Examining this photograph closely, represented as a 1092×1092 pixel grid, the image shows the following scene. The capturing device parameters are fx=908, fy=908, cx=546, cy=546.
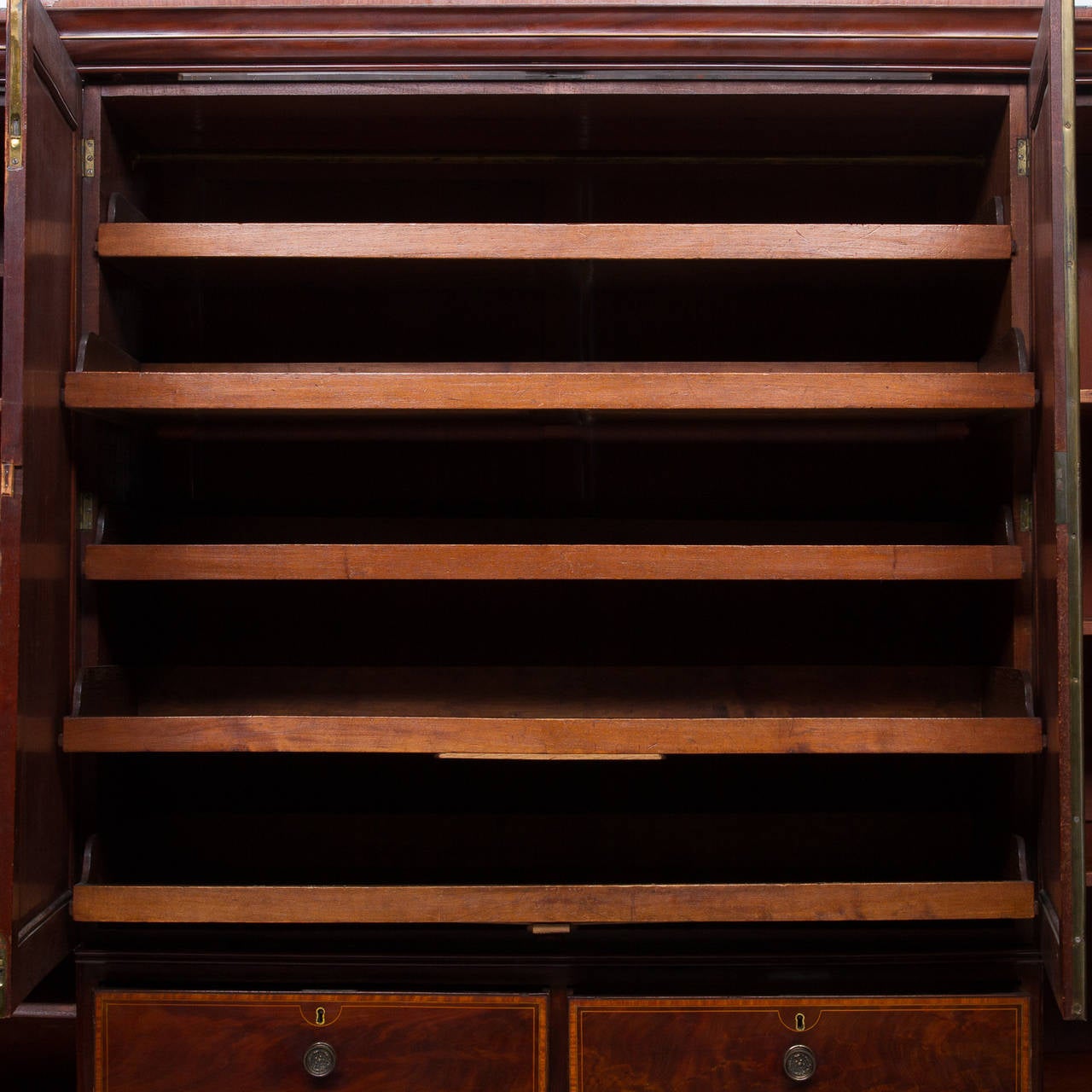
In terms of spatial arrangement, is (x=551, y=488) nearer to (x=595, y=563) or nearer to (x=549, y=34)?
(x=595, y=563)

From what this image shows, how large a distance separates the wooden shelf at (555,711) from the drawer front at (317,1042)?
35 centimetres

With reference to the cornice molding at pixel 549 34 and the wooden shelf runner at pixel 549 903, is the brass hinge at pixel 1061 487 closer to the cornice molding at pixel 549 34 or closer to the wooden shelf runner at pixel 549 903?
the wooden shelf runner at pixel 549 903

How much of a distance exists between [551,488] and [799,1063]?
94 cm

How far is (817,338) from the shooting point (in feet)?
5.23

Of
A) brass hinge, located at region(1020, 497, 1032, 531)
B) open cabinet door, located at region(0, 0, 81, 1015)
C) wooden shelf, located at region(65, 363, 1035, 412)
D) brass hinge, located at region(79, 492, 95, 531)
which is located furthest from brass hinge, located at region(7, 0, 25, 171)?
brass hinge, located at region(1020, 497, 1032, 531)

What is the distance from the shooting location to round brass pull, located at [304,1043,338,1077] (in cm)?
123

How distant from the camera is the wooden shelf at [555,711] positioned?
1.24m

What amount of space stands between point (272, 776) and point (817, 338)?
4.00ft

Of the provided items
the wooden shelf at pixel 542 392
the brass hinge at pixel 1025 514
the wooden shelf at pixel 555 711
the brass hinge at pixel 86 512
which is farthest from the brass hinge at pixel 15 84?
the brass hinge at pixel 1025 514

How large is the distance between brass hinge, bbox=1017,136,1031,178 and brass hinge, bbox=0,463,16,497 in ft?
4.68

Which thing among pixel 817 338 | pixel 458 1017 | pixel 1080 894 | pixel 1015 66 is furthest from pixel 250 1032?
pixel 1015 66

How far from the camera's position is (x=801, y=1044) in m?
1.25

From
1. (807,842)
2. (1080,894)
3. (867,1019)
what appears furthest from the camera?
(807,842)

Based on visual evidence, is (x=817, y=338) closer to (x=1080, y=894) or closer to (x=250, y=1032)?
(x=1080, y=894)
